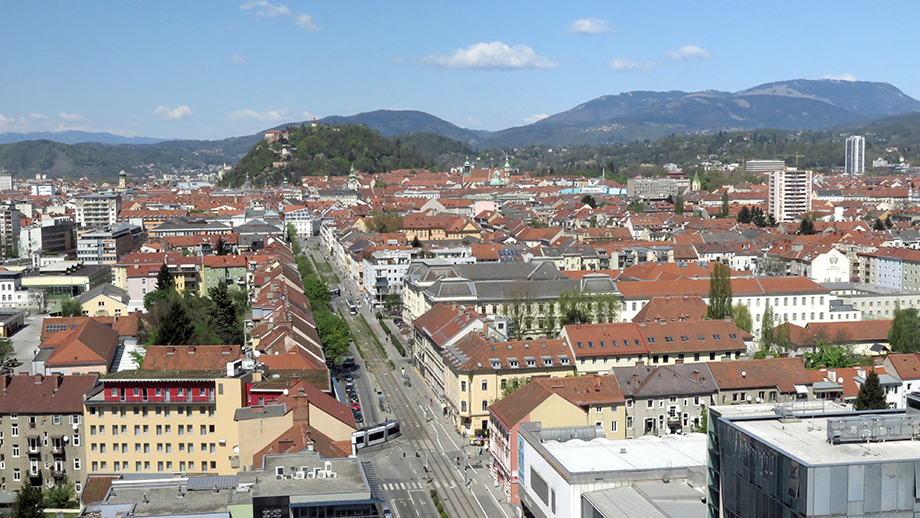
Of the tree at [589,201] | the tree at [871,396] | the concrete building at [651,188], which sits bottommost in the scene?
the tree at [871,396]

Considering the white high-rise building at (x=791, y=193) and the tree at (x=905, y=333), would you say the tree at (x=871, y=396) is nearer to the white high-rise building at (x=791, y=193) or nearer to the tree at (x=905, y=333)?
the tree at (x=905, y=333)

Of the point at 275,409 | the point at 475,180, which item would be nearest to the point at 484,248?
the point at 275,409

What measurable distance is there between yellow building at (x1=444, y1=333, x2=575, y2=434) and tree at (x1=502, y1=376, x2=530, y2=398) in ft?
0.30

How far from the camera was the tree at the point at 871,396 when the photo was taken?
36812 mm

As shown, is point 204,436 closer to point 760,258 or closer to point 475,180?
point 760,258

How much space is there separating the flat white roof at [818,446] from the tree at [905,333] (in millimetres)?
34656

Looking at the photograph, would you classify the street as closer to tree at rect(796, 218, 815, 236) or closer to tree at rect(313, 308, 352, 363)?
tree at rect(313, 308, 352, 363)

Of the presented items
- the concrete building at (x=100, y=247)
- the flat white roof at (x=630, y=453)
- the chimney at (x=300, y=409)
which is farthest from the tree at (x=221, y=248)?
the flat white roof at (x=630, y=453)

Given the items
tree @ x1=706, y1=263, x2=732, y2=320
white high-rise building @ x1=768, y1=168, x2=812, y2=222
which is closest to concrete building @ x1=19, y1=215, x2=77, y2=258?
tree @ x1=706, y1=263, x2=732, y2=320

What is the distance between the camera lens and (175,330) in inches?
1865

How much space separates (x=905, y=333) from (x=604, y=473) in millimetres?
31124

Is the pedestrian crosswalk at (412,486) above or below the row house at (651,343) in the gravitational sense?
below

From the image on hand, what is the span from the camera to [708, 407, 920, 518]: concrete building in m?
16.8

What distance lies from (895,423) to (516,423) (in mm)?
17243
